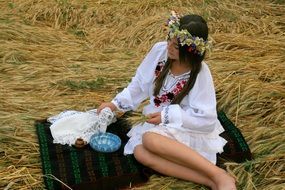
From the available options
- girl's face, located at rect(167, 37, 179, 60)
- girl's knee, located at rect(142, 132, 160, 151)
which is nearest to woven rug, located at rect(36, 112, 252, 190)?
girl's knee, located at rect(142, 132, 160, 151)

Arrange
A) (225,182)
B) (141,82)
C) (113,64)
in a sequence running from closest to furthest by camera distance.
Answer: (225,182)
(141,82)
(113,64)

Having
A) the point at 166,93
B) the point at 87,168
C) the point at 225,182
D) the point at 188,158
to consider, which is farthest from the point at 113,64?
the point at 225,182

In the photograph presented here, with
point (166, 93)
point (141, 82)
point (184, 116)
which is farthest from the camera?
point (141, 82)

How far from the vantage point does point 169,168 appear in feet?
9.03

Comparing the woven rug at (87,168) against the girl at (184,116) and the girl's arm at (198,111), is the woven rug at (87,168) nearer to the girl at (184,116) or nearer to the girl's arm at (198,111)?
the girl at (184,116)

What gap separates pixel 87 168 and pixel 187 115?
0.66 m

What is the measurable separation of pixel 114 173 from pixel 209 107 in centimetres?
67

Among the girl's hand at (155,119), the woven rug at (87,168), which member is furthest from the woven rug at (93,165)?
the girl's hand at (155,119)

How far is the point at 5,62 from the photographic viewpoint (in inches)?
169

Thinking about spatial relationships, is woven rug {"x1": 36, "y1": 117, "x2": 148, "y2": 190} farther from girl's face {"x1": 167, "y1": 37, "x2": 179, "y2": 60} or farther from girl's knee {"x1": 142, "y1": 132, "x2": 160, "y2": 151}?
girl's face {"x1": 167, "y1": 37, "x2": 179, "y2": 60}

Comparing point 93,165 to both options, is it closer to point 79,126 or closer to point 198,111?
point 79,126

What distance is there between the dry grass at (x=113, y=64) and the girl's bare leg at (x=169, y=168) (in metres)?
0.05

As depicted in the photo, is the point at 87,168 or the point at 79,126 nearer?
the point at 87,168

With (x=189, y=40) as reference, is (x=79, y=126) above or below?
below
